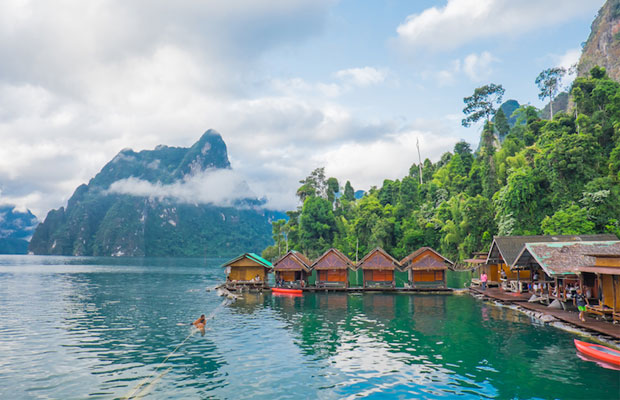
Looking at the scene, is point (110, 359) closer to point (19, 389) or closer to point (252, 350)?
point (19, 389)

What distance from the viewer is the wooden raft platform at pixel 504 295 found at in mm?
34609

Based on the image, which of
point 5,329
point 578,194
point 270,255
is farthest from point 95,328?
point 270,255

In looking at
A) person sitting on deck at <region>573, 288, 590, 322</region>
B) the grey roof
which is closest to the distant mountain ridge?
the grey roof

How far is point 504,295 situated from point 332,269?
1913 cm

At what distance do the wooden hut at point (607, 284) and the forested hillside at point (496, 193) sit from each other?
23.4 metres

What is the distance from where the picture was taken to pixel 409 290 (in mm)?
46375

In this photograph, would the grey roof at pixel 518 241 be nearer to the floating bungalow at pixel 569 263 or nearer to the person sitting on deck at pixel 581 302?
the floating bungalow at pixel 569 263

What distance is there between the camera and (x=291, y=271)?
50.3 metres

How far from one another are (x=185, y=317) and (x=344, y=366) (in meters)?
17.7

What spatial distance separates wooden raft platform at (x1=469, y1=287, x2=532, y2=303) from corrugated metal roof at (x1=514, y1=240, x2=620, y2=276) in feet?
20.3

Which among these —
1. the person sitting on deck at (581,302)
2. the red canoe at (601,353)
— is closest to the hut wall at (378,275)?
the person sitting on deck at (581,302)

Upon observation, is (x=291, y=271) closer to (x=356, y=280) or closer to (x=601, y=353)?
(x=356, y=280)

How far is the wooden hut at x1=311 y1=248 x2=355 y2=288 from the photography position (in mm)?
46781

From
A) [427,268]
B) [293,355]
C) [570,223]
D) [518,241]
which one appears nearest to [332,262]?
[427,268]
